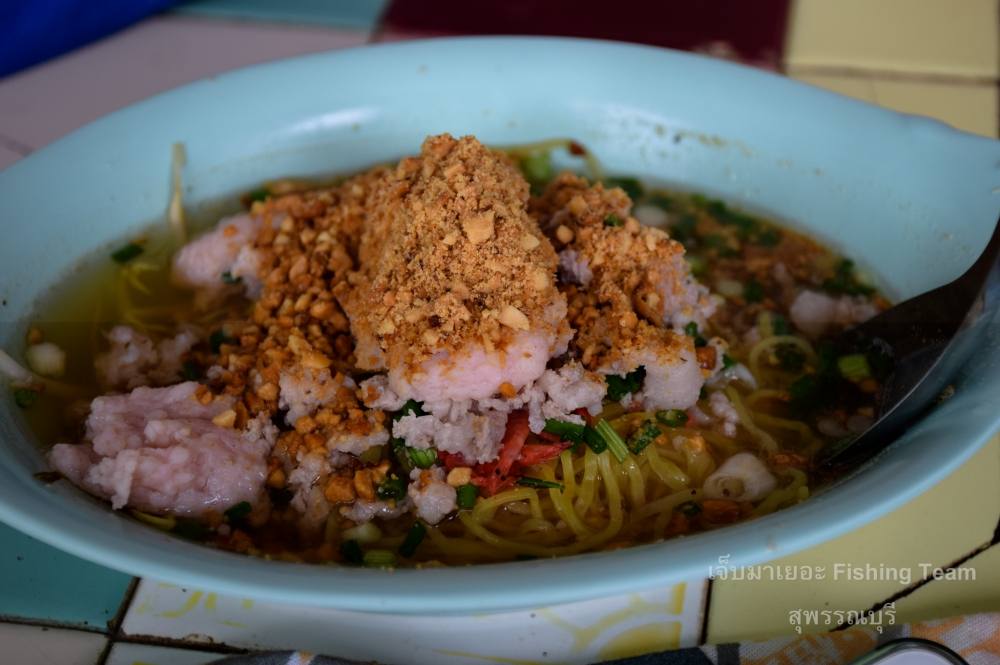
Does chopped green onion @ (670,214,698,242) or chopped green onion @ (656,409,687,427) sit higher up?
chopped green onion @ (670,214,698,242)

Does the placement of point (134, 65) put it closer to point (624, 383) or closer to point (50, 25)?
point (50, 25)

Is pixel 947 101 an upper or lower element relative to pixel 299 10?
lower

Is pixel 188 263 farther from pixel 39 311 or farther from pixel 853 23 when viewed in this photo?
pixel 853 23

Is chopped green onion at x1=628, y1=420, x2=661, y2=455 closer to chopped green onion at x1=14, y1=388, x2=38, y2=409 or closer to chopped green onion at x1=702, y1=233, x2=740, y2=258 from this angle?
chopped green onion at x1=702, y1=233, x2=740, y2=258

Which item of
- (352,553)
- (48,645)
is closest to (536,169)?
(352,553)

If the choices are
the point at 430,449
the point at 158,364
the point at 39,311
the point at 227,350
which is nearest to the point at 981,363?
the point at 430,449

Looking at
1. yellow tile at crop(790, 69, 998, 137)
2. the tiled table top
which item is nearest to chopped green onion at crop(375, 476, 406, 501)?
the tiled table top
